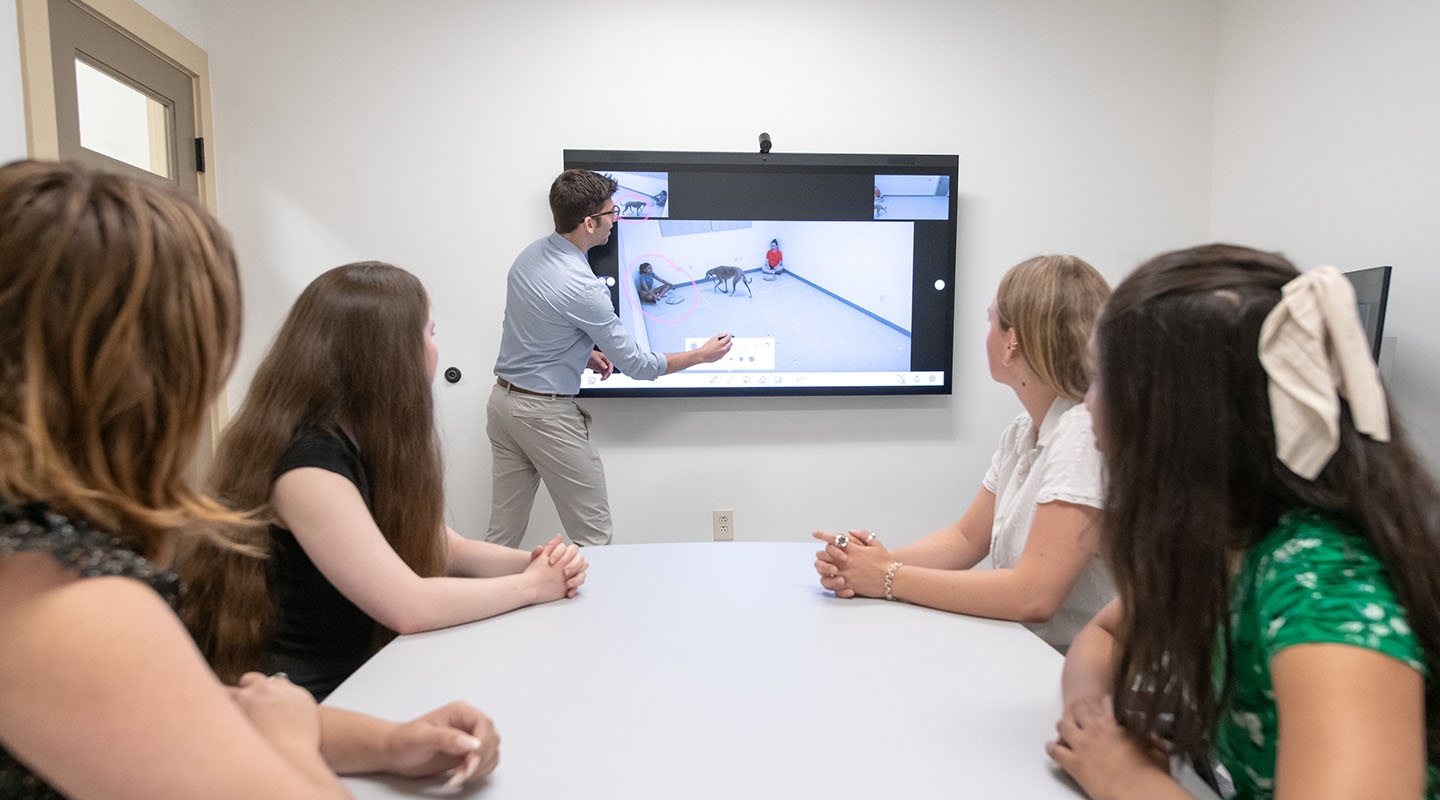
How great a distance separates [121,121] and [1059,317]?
302cm

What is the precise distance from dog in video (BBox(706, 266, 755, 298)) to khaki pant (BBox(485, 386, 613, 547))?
2.49ft

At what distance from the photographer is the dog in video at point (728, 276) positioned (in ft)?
11.1

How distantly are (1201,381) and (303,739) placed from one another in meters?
0.92

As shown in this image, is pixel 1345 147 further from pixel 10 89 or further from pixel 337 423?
pixel 10 89

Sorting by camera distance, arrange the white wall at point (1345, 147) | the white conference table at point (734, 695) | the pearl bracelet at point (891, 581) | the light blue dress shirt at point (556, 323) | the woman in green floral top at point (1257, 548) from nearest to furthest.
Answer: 1. the woman in green floral top at point (1257, 548)
2. the white conference table at point (734, 695)
3. the pearl bracelet at point (891, 581)
4. the white wall at point (1345, 147)
5. the light blue dress shirt at point (556, 323)

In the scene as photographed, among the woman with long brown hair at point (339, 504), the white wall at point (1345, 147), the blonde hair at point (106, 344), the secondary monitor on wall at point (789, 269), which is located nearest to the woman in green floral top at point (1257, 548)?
the blonde hair at point (106, 344)

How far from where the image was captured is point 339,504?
122 cm

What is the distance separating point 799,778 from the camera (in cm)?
87

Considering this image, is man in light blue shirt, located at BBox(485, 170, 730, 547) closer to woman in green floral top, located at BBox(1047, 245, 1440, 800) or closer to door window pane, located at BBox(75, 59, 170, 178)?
door window pane, located at BBox(75, 59, 170, 178)

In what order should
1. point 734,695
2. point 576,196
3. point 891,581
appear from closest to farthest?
point 734,695 → point 891,581 → point 576,196

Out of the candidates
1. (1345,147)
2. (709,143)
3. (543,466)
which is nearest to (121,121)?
(543,466)

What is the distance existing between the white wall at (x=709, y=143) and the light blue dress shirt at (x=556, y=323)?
0.30 m

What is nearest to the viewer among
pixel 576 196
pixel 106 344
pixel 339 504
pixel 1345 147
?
pixel 106 344

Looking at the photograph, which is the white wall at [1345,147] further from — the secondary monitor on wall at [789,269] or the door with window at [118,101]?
the door with window at [118,101]
